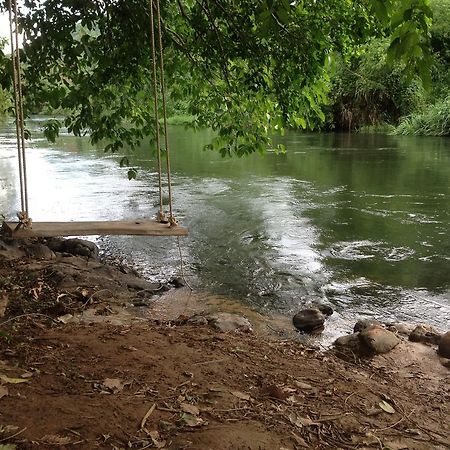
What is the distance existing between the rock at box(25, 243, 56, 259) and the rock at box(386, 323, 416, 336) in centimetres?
349

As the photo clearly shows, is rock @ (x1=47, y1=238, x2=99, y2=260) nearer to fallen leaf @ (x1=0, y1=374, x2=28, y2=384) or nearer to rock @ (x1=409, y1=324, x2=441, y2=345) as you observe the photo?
rock @ (x1=409, y1=324, x2=441, y2=345)

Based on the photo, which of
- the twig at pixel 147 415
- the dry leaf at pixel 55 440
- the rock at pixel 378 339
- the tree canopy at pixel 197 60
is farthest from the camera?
the tree canopy at pixel 197 60

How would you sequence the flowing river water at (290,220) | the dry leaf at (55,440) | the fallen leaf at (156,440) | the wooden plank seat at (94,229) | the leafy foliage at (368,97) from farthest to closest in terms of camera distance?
the leafy foliage at (368,97) → the flowing river water at (290,220) → the wooden plank seat at (94,229) → the fallen leaf at (156,440) → the dry leaf at (55,440)

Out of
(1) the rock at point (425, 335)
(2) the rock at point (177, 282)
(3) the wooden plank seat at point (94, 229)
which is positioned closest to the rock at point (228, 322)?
(3) the wooden plank seat at point (94, 229)

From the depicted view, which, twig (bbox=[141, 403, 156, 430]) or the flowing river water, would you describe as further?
the flowing river water

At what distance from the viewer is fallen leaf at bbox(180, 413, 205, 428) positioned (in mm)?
2213

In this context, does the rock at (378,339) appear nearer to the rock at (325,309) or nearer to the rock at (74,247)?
the rock at (325,309)

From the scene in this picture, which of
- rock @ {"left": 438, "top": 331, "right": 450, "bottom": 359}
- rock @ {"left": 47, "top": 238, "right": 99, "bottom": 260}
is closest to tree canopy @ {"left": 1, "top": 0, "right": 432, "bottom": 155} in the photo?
rock @ {"left": 47, "top": 238, "right": 99, "bottom": 260}

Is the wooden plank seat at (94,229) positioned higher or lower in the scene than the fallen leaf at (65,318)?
higher

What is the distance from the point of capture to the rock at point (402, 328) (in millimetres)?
4469

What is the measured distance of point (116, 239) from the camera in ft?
25.5

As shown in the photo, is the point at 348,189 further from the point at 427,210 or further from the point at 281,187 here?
the point at 427,210

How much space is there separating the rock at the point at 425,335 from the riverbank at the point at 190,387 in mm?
114

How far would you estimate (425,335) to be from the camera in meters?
4.29
